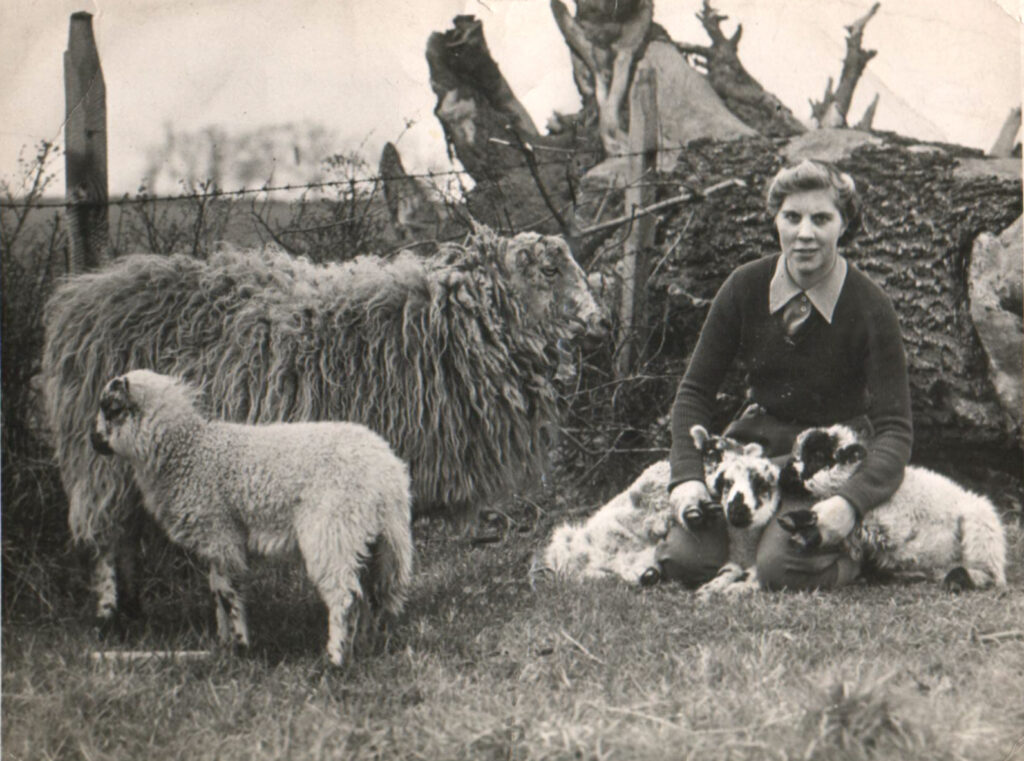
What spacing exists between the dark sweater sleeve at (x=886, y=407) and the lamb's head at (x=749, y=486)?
0.31 meters

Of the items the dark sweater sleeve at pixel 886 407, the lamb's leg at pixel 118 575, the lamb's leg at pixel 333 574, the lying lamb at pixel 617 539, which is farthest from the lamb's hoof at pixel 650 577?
the lamb's leg at pixel 118 575

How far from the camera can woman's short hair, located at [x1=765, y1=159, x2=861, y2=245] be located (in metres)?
3.68

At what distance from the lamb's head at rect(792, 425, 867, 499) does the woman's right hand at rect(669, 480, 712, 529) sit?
36 cm

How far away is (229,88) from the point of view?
3.42 m

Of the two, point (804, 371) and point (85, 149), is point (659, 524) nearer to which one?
point (804, 371)

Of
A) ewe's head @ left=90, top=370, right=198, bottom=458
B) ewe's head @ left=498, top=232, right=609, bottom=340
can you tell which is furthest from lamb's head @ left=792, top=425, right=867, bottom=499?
ewe's head @ left=90, top=370, right=198, bottom=458

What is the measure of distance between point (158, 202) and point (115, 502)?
3.93ft

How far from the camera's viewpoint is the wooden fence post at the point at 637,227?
5.23 metres

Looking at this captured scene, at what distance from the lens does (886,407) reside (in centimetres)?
377

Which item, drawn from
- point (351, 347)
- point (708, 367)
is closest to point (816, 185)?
point (708, 367)

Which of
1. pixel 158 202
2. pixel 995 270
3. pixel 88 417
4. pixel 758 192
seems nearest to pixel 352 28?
pixel 158 202

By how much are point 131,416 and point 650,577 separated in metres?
1.99

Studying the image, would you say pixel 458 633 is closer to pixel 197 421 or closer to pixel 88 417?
pixel 197 421

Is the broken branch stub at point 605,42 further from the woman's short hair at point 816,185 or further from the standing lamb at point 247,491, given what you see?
the standing lamb at point 247,491
